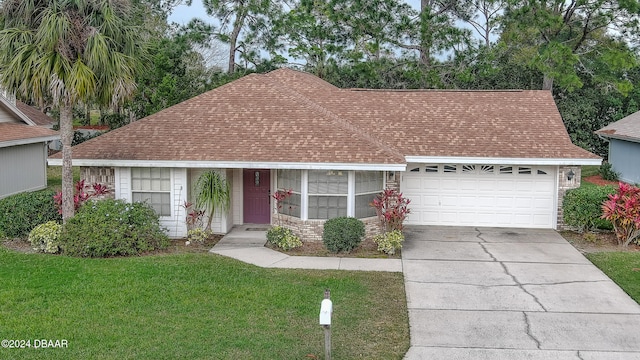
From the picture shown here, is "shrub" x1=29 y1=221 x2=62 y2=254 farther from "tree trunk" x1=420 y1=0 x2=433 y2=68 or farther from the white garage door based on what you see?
"tree trunk" x1=420 y1=0 x2=433 y2=68

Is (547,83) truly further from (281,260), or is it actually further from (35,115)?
(35,115)

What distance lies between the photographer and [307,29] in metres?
32.2

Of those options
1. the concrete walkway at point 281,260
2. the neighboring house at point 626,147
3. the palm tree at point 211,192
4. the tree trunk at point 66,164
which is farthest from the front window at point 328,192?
the neighboring house at point 626,147

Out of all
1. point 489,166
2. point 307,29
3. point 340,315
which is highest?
point 307,29

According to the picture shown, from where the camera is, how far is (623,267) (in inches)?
549

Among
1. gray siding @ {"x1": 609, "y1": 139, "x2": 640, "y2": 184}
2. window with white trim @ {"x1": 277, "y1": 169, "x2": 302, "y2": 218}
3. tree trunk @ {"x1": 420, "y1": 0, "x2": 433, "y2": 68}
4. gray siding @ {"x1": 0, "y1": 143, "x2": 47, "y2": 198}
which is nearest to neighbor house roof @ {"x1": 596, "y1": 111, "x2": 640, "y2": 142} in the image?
gray siding @ {"x1": 609, "y1": 139, "x2": 640, "y2": 184}

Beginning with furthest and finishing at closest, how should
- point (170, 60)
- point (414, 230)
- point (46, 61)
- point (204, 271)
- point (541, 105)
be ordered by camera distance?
point (170, 60)
point (541, 105)
point (414, 230)
point (46, 61)
point (204, 271)

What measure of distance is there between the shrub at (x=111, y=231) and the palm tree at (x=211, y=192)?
1.36 metres

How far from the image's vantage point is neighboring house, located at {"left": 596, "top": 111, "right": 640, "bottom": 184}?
25969mm

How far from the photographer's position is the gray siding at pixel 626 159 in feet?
85.3

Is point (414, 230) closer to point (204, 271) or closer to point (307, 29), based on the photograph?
point (204, 271)

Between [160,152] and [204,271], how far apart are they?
14.8 feet

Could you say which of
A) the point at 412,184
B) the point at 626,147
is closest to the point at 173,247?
the point at 412,184

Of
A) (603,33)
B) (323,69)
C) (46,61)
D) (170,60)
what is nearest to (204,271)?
(46,61)
